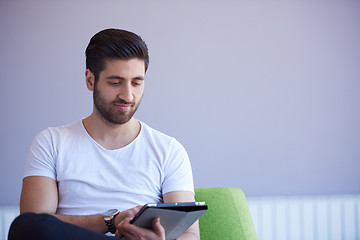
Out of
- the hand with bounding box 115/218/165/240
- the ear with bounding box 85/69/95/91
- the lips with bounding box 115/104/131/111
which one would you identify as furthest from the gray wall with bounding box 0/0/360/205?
the hand with bounding box 115/218/165/240

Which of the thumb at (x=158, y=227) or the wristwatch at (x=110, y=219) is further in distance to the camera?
the wristwatch at (x=110, y=219)

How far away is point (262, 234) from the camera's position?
3.25 metres

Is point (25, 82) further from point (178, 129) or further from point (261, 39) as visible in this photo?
point (261, 39)

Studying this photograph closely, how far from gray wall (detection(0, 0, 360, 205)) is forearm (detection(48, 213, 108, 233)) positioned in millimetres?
1646

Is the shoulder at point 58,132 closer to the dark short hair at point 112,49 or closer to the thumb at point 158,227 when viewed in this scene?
the dark short hair at point 112,49

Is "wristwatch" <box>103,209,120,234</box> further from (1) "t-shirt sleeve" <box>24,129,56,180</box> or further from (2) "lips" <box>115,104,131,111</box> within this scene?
(2) "lips" <box>115,104,131,111</box>

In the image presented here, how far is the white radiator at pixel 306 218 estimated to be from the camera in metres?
3.26

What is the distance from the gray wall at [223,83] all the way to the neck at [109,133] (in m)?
1.37

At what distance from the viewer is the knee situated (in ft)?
4.33

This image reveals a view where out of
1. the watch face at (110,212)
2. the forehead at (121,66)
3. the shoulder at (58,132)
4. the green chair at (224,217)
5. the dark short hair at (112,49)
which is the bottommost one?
the green chair at (224,217)

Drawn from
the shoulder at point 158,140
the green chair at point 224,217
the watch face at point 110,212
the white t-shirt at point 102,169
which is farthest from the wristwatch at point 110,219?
the green chair at point 224,217

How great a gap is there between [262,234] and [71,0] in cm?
223

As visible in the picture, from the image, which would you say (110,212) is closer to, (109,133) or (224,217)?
(109,133)

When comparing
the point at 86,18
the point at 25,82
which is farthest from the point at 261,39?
the point at 25,82
